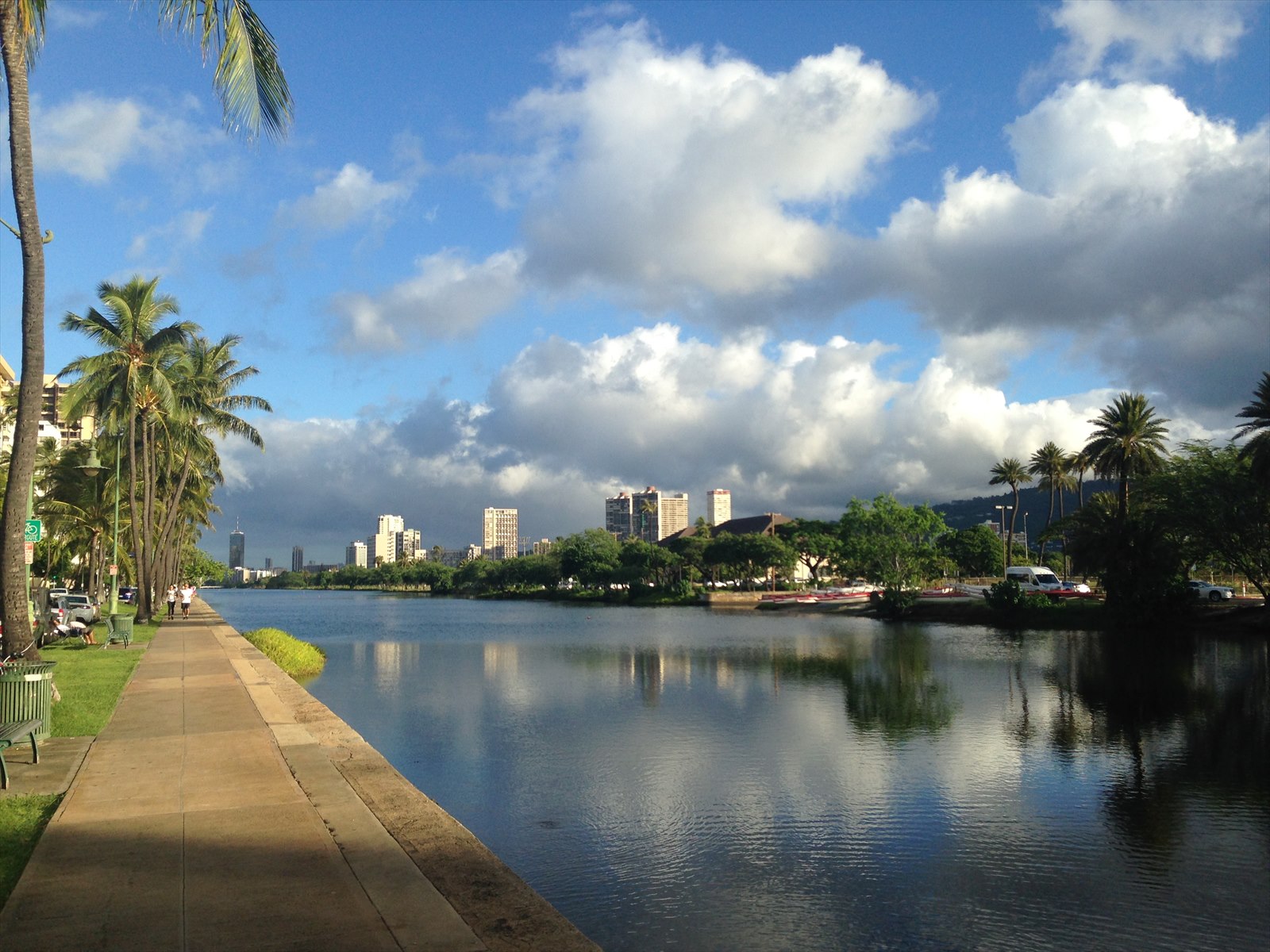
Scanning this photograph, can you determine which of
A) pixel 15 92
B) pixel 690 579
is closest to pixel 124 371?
pixel 15 92

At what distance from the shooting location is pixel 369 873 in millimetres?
7199

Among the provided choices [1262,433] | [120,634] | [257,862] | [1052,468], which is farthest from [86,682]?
[1052,468]

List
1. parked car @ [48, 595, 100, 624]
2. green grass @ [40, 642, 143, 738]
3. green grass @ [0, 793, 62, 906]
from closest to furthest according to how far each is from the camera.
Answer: green grass @ [0, 793, 62, 906], green grass @ [40, 642, 143, 738], parked car @ [48, 595, 100, 624]

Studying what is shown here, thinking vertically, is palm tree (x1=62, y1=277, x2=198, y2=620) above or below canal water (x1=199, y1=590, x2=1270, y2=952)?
above

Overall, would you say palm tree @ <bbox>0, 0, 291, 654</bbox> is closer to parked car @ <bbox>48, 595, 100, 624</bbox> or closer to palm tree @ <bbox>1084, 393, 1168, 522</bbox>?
parked car @ <bbox>48, 595, 100, 624</bbox>

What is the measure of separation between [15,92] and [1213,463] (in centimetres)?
5019

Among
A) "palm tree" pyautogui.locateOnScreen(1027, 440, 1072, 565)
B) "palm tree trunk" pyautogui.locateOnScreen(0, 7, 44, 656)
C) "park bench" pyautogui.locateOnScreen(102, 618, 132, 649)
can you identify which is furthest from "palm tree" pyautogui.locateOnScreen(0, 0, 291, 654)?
"palm tree" pyautogui.locateOnScreen(1027, 440, 1072, 565)

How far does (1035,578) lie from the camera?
64250mm

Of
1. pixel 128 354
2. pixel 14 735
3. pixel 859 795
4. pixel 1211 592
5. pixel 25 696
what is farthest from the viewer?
pixel 1211 592

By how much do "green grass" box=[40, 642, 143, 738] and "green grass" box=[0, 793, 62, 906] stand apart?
3660mm

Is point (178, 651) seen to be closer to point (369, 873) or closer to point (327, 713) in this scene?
point (327, 713)

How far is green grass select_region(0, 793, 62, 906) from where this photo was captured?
23.2 feet

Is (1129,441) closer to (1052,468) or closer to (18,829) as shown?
(1052,468)

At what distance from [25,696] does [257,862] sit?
6.22m
